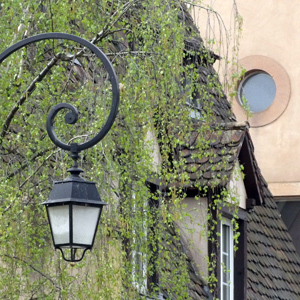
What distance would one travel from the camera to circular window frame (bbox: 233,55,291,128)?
20.7 m

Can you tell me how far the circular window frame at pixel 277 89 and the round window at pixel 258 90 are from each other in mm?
149

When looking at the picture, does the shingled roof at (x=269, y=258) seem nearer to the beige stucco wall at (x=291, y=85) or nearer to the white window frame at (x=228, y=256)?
the white window frame at (x=228, y=256)

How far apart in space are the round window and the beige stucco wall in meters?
0.29

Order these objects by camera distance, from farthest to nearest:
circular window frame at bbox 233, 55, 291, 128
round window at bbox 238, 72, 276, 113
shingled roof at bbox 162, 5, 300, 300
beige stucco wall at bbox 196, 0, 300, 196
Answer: round window at bbox 238, 72, 276, 113 → circular window frame at bbox 233, 55, 291, 128 → beige stucco wall at bbox 196, 0, 300, 196 → shingled roof at bbox 162, 5, 300, 300

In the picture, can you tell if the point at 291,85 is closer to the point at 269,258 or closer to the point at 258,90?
the point at 258,90

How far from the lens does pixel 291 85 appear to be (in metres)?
20.7

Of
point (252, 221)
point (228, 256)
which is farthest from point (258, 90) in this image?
point (228, 256)

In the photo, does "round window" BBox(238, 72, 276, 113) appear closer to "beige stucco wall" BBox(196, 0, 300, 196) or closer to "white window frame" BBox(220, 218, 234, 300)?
"beige stucco wall" BBox(196, 0, 300, 196)

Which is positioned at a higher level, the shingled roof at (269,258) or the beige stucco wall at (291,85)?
the beige stucco wall at (291,85)

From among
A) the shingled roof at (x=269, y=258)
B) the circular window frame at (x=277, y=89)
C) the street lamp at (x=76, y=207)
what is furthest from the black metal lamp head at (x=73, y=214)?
the circular window frame at (x=277, y=89)

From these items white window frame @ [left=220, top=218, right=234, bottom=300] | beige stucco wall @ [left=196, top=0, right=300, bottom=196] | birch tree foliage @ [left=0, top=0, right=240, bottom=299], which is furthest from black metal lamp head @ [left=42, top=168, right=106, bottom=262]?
beige stucco wall @ [left=196, top=0, right=300, bottom=196]

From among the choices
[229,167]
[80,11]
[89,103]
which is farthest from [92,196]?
[229,167]

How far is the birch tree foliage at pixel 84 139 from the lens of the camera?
26.4ft

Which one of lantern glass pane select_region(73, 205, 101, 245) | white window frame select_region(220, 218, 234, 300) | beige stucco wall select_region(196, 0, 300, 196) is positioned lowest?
lantern glass pane select_region(73, 205, 101, 245)
